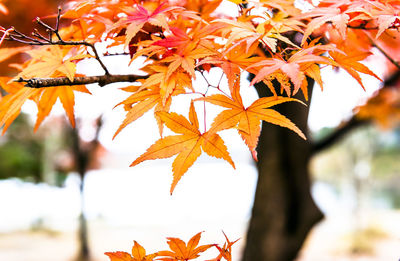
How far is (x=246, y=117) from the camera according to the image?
0.59 m

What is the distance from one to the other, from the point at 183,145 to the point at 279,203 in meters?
1.55

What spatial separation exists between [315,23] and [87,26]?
50 centimetres

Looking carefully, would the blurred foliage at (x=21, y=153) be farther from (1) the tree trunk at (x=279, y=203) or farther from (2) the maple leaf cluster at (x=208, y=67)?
(2) the maple leaf cluster at (x=208, y=67)

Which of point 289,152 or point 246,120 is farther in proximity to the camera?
point 289,152

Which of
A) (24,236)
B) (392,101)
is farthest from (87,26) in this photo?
(24,236)

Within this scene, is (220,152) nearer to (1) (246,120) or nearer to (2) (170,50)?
(1) (246,120)

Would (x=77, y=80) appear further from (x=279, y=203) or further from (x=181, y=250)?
(x=279, y=203)

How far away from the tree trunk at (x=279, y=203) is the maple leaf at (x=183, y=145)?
1426mm

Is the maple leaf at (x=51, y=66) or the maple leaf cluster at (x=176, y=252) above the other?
the maple leaf at (x=51, y=66)

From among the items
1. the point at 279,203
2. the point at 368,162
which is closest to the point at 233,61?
the point at 279,203

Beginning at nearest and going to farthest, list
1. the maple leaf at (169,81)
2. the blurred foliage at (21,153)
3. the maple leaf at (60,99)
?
1. the maple leaf at (169,81)
2. the maple leaf at (60,99)
3. the blurred foliage at (21,153)

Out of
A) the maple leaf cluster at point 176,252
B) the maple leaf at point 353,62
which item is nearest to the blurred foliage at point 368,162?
the maple leaf at point 353,62

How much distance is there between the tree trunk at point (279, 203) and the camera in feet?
6.64

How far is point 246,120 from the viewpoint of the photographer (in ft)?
1.91
